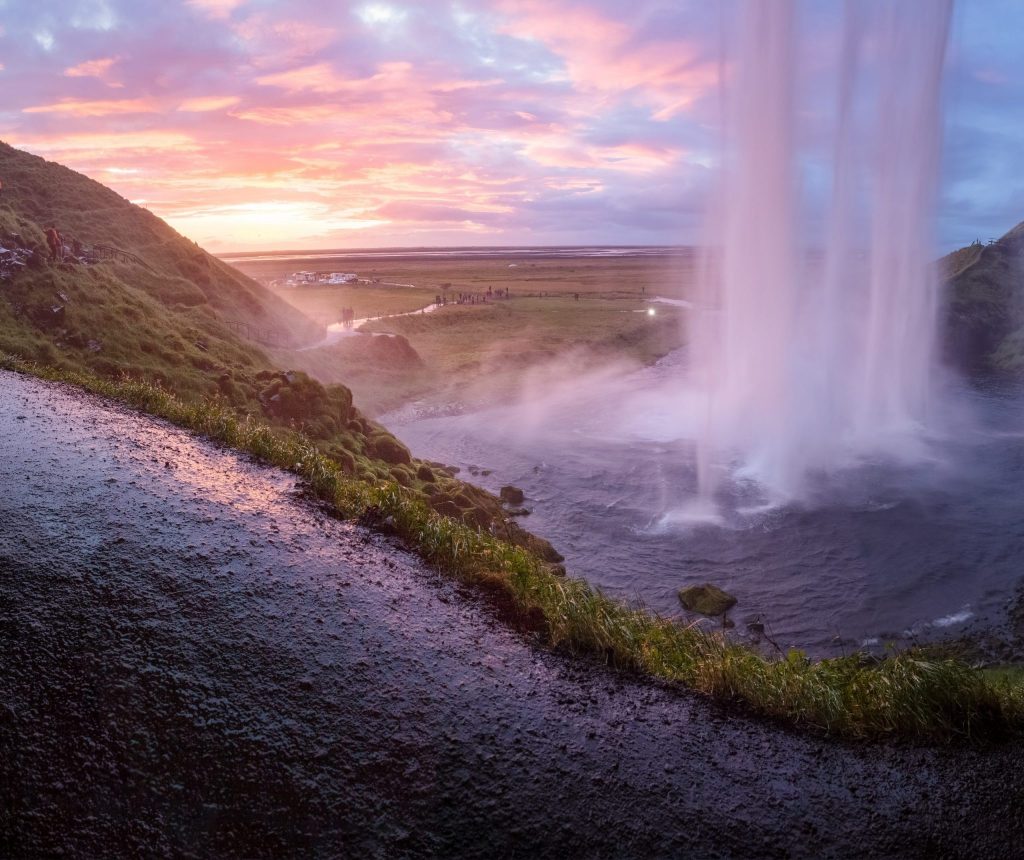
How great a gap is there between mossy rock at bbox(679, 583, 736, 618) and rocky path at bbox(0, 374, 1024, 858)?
12268 mm

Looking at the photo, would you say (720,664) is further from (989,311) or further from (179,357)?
(989,311)

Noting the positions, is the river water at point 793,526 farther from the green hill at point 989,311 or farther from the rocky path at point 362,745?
the green hill at point 989,311

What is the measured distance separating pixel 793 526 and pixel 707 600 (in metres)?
8.41

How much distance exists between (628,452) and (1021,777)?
32.1m

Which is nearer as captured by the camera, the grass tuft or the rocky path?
the rocky path

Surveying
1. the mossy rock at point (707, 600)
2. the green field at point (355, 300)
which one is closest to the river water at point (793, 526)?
the mossy rock at point (707, 600)

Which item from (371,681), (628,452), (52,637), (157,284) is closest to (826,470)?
(628,452)

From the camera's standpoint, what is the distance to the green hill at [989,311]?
211 feet

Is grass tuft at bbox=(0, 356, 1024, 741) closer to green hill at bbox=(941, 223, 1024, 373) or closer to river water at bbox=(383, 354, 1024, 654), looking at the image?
river water at bbox=(383, 354, 1024, 654)

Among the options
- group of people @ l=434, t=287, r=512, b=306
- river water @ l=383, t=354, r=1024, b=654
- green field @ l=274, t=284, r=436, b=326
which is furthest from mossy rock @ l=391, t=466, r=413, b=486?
group of people @ l=434, t=287, r=512, b=306

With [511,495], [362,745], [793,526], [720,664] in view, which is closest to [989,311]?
[793,526]

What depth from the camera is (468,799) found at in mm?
7383

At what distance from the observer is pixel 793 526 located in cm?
2798

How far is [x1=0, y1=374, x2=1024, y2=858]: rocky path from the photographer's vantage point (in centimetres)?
696
